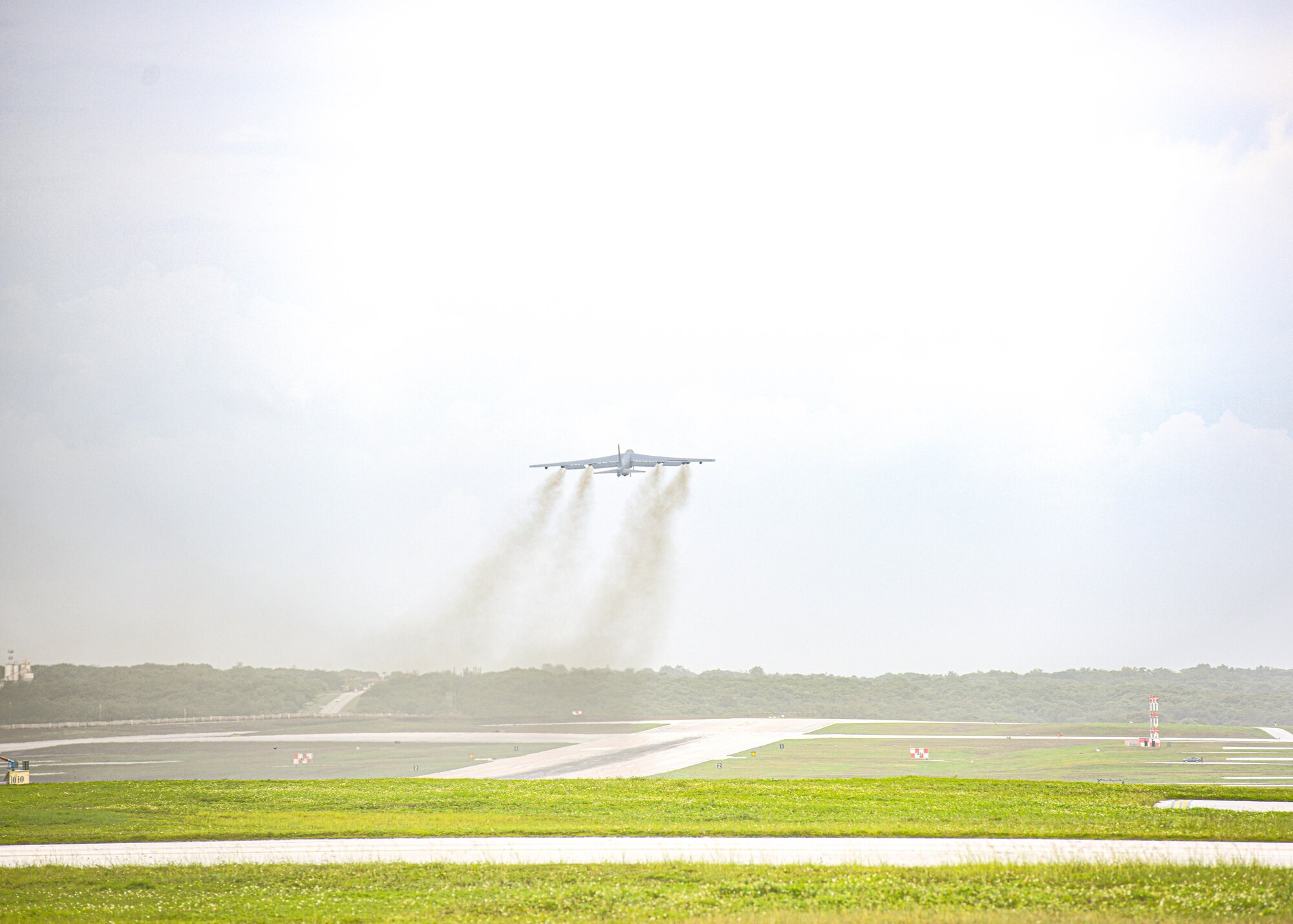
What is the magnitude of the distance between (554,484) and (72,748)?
3491cm

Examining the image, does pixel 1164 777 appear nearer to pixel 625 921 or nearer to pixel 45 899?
pixel 625 921

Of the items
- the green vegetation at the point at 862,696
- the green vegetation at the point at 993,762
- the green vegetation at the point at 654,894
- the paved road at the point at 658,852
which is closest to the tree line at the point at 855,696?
the green vegetation at the point at 862,696

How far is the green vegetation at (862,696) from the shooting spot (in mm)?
96062

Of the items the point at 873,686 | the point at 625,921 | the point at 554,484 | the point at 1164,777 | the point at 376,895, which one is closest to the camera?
the point at 625,921

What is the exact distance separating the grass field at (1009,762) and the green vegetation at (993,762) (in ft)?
0.16

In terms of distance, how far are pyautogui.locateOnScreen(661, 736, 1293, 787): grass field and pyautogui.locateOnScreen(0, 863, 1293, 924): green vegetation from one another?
68.4 ft

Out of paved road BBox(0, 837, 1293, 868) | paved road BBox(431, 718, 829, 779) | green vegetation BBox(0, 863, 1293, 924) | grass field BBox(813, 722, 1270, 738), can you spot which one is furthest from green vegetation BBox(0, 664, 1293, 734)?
green vegetation BBox(0, 863, 1293, 924)

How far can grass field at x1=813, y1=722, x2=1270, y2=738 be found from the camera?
246 feet

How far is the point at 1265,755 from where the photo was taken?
183 ft

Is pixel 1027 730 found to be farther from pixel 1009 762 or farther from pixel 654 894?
pixel 654 894

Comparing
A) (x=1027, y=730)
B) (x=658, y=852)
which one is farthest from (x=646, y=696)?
(x=658, y=852)

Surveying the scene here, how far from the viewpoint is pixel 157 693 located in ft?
352

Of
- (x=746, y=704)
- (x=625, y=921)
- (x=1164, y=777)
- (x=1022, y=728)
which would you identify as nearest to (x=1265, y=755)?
(x=1164, y=777)

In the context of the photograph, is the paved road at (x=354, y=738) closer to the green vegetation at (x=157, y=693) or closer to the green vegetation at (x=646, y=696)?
the green vegetation at (x=646, y=696)
